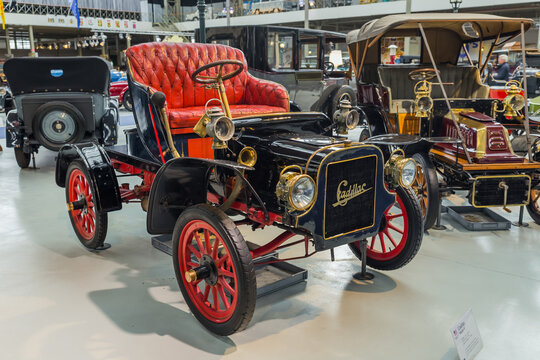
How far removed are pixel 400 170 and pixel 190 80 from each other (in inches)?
85.1

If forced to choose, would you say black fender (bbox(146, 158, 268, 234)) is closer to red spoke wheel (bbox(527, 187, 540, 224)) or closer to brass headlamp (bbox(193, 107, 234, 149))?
brass headlamp (bbox(193, 107, 234, 149))

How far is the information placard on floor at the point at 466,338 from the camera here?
209cm

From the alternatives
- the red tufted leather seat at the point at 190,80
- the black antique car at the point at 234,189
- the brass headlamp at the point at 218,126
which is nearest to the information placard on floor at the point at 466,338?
the black antique car at the point at 234,189

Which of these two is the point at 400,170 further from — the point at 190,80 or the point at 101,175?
the point at 190,80

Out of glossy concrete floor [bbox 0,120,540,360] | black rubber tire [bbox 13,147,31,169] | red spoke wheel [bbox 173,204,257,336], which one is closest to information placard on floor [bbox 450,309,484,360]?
glossy concrete floor [bbox 0,120,540,360]

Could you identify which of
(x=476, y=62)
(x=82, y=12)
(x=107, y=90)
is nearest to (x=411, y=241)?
(x=476, y=62)

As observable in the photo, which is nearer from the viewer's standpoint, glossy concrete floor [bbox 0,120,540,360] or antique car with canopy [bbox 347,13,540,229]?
glossy concrete floor [bbox 0,120,540,360]

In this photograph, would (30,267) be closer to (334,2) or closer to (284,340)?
(284,340)

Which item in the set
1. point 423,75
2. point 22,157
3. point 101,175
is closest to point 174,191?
point 101,175

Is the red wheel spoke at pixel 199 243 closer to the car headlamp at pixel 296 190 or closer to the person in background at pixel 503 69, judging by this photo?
the car headlamp at pixel 296 190

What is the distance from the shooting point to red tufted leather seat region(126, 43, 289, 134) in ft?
12.7

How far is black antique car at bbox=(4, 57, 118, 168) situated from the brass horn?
3.58 m

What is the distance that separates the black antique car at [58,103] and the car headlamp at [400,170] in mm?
4049

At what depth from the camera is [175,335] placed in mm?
2420
